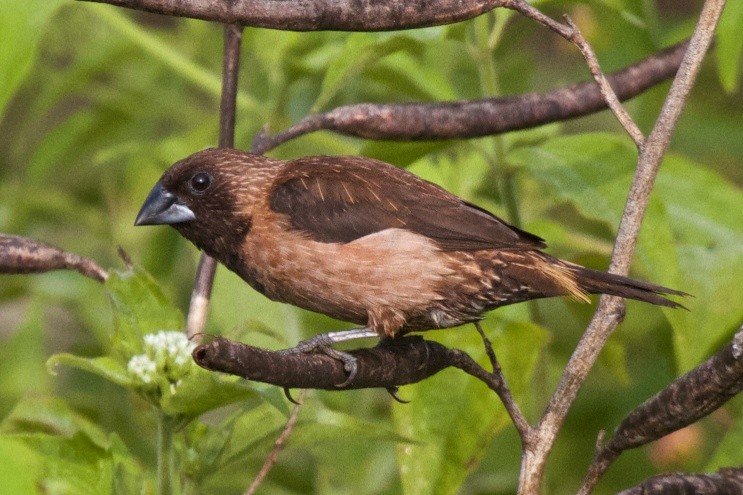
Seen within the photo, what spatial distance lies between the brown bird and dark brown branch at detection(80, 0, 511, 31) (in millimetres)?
780

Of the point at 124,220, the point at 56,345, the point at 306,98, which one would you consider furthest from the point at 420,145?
the point at 56,345

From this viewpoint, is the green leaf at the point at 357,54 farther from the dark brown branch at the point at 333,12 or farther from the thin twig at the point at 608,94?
the thin twig at the point at 608,94

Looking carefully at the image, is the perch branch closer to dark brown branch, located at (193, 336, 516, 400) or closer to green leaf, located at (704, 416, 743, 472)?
dark brown branch, located at (193, 336, 516, 400)

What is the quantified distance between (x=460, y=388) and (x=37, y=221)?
10.9 feet

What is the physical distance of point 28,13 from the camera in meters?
2.87

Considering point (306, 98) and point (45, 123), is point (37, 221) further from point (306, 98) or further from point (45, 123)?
point (45, 123)

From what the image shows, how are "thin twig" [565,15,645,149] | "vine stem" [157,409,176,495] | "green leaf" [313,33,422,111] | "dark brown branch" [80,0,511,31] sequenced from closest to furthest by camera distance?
"dark brown branch" [80,0,511,31], "thin twig" [565,15,645,149], "vine stem" [157,409,176,495], "green leaf" [313,33,422,111]

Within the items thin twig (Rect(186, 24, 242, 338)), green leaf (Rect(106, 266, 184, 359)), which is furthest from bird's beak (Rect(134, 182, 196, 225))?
green leaf (Rect(106, 266, 184, 359))

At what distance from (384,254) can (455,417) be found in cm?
45

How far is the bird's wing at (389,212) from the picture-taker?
3.00 meters

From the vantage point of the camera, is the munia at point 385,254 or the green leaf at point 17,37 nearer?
the green leaf at point 17,37

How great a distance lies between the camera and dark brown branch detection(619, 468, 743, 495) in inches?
79.8

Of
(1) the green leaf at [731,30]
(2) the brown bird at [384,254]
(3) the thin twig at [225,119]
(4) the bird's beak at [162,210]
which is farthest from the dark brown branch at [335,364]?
(1) the green leaf at [731,30]

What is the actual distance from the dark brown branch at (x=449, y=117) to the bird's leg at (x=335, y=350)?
503mm
